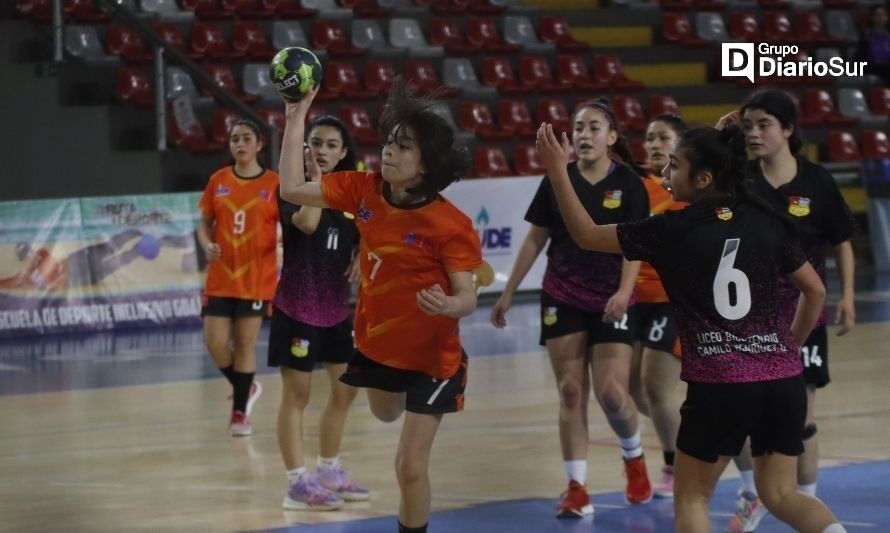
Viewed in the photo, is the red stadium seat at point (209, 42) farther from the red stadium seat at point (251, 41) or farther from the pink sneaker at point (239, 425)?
the pink sneaker at point (239, 425)

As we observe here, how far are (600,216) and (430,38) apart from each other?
45.4 ft

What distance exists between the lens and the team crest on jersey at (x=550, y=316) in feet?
26.7

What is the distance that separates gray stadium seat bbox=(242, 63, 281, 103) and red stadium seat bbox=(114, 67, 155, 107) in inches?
68.5

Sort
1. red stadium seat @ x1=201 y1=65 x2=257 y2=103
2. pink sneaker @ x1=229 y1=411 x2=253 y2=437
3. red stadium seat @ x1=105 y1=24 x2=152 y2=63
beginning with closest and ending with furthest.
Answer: pink sneaker @ x1=229 y1=411 x2=253 y2=437
red stadium seat @ x1=105 y1=24 x2=152 y2=63
red stadium seat @ x1=201 y1=65 x2=257 y2=103

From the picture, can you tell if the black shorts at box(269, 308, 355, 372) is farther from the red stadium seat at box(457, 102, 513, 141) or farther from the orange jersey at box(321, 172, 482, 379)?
the red stadium seat at box(457, 102, 513, 141)

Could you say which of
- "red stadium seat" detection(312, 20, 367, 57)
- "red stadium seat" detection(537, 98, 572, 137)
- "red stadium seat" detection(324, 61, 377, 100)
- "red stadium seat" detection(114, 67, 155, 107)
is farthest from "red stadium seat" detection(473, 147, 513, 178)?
"red stadium seat" detection(114, 67, 155, 107)

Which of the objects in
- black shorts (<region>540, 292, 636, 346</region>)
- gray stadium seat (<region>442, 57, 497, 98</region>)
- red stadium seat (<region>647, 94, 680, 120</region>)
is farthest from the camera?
red stadium seat (<region>647, 94, 680, 120</region>)

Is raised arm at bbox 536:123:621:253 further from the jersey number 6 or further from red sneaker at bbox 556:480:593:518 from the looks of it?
red sneaker at bbox 556:480:593:518

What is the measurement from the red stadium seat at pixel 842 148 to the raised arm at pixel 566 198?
17371 mm

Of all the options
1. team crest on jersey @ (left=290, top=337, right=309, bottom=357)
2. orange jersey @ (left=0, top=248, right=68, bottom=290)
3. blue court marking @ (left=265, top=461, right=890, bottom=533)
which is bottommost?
blue court marking @ (left=265, top=461, right=890, bottom=533)

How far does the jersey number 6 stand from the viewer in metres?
5.63

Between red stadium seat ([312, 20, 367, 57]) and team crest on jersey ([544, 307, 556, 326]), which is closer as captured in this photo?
team crest on jersey ([544, 307, 556, 326])

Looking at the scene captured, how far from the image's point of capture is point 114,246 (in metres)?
16.0

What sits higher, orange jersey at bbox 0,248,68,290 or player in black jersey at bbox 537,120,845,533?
player in black jersey at bbox 537,120,845,533
